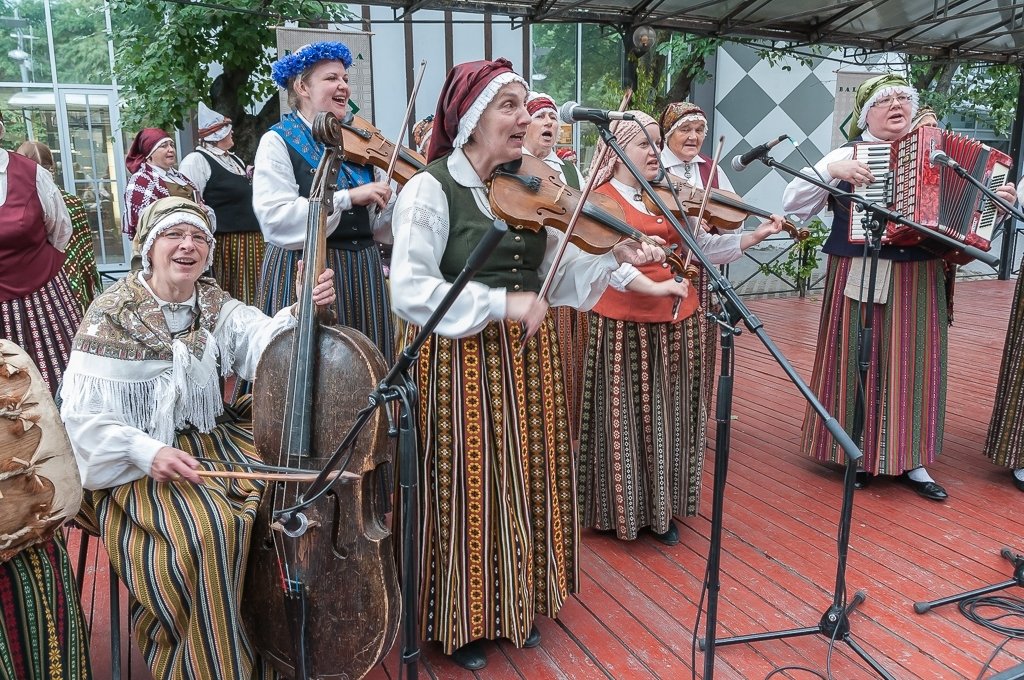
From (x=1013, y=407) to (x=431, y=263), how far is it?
9.37ft

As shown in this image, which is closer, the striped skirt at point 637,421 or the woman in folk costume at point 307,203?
the woman in folk costume at point 307,203

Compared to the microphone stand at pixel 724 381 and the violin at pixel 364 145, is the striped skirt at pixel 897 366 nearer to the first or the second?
the microphone stand at pixel 724 381

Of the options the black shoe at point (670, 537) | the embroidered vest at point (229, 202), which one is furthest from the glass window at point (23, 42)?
the black shoe at point (670, 537)

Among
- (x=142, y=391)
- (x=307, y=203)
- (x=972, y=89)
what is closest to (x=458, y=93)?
(x=307, y=203)

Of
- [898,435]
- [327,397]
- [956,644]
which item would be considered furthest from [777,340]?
[327,397]

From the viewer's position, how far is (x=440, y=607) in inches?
87.2

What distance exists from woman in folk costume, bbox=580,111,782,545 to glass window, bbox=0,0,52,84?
6.41 meters

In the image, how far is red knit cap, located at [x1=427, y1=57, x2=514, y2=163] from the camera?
1.99 meters

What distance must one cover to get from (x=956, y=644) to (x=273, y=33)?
17.0 feet

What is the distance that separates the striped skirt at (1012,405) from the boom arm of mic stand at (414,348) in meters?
3.03

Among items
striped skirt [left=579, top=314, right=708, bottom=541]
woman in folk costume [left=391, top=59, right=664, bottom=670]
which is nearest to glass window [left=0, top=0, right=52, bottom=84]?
striped skirt [left=579, top=314, right=708, bottom=541]

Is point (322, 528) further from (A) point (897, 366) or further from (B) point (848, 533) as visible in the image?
(A) point (897, 366)

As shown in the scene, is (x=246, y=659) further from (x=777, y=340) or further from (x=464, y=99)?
(x=777, y=340)

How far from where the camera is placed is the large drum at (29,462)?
5.23 feet
